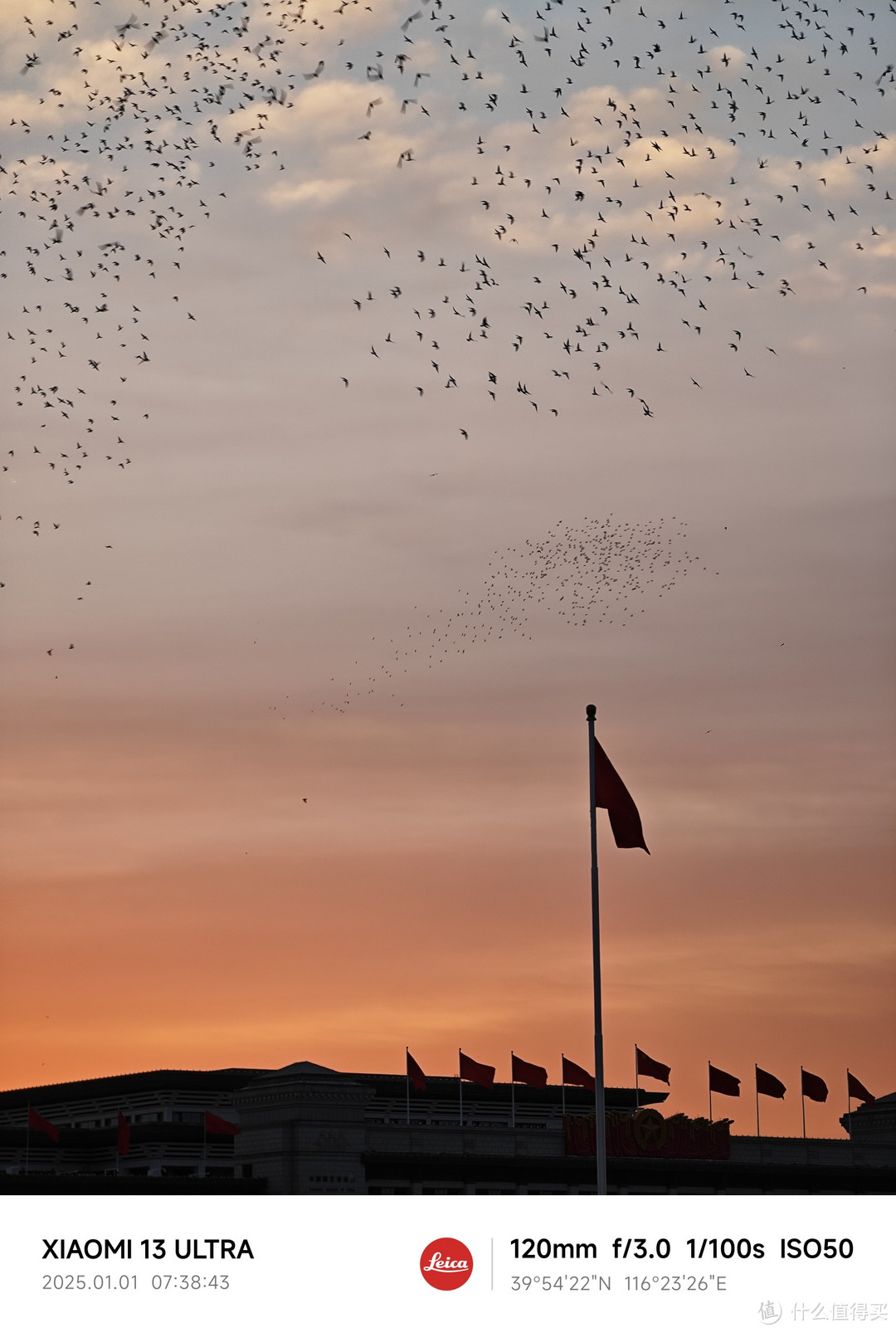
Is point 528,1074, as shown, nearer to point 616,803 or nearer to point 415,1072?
point 415,1072

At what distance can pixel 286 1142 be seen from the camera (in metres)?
84.8

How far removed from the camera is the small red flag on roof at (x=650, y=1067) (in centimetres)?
8962

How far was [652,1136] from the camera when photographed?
9350cm

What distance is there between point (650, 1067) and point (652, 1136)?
5.42 meters

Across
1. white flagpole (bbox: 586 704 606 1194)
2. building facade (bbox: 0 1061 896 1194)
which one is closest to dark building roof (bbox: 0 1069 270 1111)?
building facade (bbox: 0 1061 896 1194)

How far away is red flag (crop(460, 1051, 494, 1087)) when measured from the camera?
87062mm

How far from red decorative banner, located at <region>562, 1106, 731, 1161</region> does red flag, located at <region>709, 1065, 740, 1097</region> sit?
329 cm

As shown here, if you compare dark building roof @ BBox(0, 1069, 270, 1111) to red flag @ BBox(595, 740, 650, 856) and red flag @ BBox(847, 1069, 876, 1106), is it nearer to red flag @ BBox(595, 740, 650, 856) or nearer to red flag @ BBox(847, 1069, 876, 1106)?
red flag @ BBox(847, 1069, 876, 1106)

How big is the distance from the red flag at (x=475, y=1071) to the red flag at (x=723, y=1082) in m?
12.0

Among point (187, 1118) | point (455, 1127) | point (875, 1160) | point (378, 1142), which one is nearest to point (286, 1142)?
point (378, 1142)

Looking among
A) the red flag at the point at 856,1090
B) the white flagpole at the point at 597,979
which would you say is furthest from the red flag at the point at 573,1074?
the white flagpole at the point at 597,979
